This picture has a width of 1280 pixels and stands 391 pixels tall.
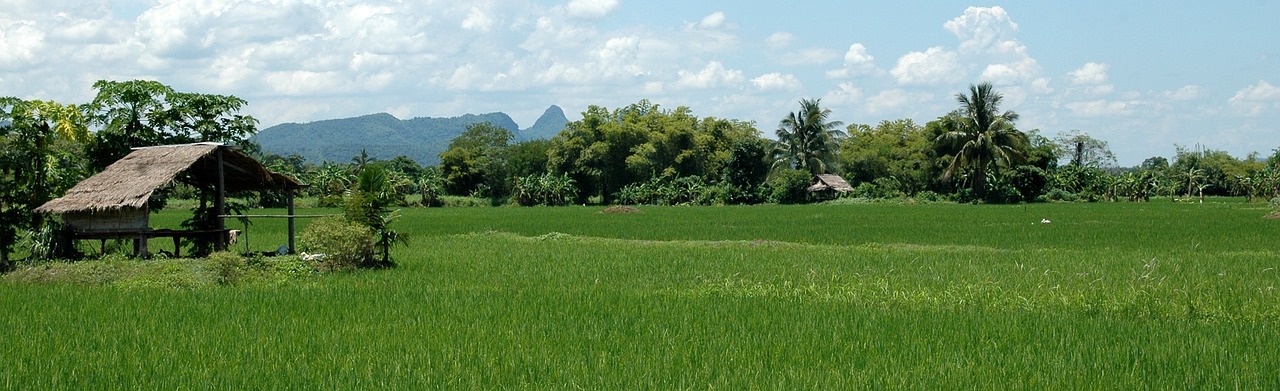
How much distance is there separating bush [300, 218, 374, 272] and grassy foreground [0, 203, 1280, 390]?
0.61 meters

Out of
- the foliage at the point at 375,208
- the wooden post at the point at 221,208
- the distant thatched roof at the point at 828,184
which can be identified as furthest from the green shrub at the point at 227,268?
the distant thatched roof at the point at 828,184

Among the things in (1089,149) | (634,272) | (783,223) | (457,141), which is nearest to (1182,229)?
(783,223)

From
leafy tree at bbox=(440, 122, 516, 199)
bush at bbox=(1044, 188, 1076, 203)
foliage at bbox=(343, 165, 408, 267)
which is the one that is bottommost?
bush at bbox=(1044, 188, 1076, 203)

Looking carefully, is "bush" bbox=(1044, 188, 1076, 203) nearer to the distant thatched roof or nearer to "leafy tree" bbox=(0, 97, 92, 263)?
the distant thatched roof

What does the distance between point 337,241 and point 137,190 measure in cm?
273

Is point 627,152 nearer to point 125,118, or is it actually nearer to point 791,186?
point 791,186

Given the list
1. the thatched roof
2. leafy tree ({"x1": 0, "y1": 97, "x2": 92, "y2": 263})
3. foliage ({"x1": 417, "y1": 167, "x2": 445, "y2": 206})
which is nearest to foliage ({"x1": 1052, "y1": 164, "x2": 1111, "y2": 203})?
foliage ({"x1": 417, "y1": 167, "x2": 445, "y2": 206})

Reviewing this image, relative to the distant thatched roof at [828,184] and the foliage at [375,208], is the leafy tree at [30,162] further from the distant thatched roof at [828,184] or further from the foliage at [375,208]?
the distant thatched roof at [828,184]

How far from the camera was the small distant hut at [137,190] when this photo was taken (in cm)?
1285

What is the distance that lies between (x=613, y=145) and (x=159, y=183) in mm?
39314

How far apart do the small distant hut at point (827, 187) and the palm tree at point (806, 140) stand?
1040 mm

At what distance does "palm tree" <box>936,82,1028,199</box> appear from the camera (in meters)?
44.8

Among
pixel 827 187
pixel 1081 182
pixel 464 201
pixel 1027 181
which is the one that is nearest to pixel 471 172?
pixel 464 201

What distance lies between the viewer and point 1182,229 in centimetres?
2102
